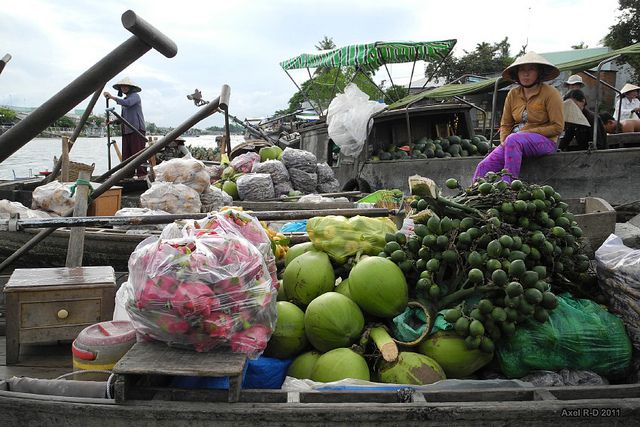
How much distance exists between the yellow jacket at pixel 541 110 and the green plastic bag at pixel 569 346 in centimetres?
305

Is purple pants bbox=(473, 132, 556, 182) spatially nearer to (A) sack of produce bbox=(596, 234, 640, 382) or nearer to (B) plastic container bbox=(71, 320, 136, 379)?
(A) sack of produce bbox=(596, 234, 640, 382)

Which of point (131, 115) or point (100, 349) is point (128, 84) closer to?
point (131, 115)

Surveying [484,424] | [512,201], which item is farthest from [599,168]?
[484,424]

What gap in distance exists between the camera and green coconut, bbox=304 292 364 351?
2.28m

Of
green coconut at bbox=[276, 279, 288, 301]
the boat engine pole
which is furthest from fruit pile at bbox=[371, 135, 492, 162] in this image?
the boat engine pole

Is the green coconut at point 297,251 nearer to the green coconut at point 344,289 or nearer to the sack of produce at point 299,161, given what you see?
the green coconut at point 344,289

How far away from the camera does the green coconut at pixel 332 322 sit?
228 cm

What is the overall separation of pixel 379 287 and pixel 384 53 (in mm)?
9928

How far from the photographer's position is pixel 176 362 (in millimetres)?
1874

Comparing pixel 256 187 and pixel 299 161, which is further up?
pixel 299 161

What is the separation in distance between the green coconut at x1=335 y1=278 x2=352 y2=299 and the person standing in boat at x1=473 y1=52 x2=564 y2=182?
2.60m

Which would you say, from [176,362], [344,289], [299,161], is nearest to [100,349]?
[176,362]

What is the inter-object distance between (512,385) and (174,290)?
4.61 ft

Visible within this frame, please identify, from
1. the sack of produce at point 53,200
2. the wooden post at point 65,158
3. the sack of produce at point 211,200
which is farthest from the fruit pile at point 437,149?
the sack of produce at point 53,200
